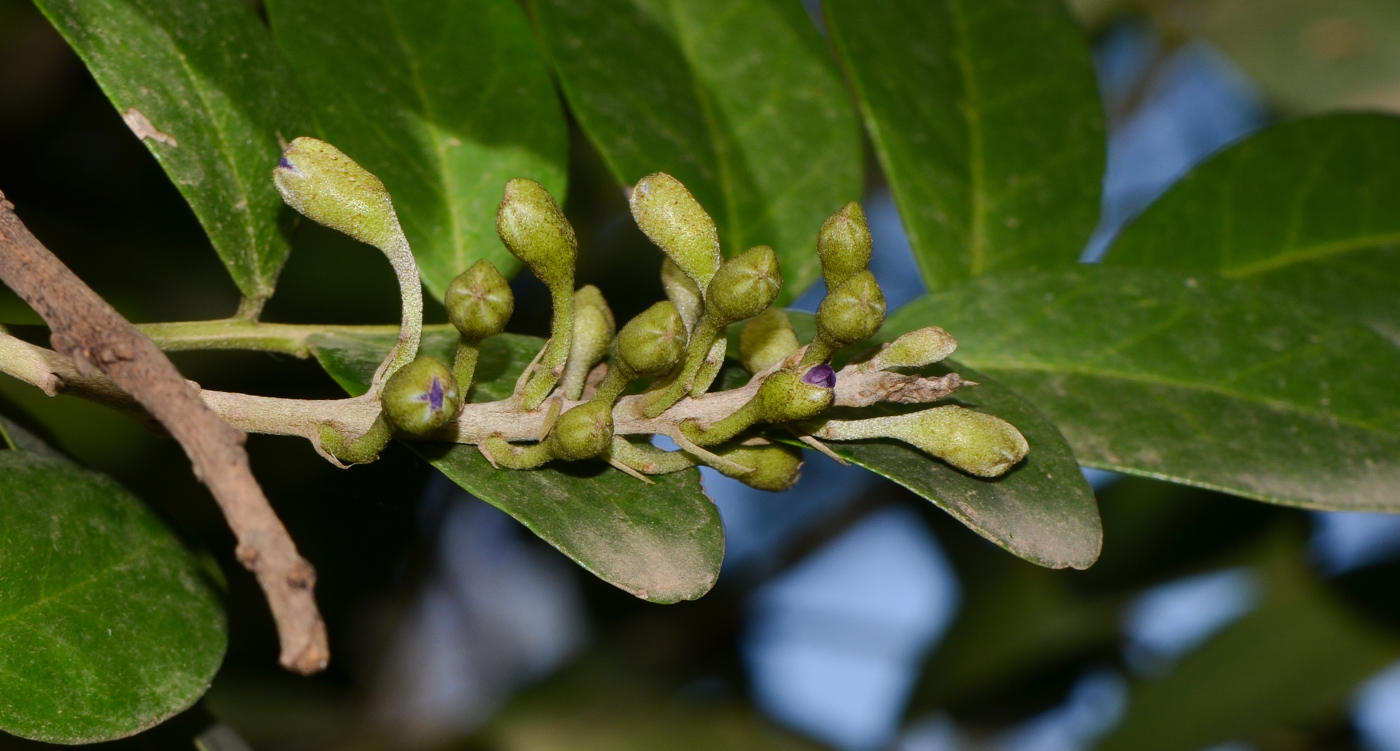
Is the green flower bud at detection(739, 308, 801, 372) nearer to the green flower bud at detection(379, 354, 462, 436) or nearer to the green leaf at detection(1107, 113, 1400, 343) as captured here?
the green flower bud at detection(379, 354, 462, 436)

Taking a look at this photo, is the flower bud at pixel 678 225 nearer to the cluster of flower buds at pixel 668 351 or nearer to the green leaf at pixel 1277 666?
the cluster of flower buds at pixel 668 351

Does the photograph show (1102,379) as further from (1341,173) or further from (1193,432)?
(1341,173)

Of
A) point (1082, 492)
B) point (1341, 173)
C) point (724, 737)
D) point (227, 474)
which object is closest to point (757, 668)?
point (724, 737)

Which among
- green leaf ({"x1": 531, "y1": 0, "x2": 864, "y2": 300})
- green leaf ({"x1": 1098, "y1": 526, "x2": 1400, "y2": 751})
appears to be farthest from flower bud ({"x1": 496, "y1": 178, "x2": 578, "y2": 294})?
Answer: green leaf ({"x1": 1098, "y1": 526, "x2": 1400, "y2": 751})

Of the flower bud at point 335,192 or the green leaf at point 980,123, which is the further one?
the green leaf at point 980,123

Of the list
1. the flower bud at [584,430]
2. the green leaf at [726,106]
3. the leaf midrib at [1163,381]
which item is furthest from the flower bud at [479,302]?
the leaf midrib at [1163,381]

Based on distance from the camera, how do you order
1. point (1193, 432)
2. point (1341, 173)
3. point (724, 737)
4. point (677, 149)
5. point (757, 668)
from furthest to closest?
point (757, 668), point (724, 737), point (1341, 173), point (677, 149), point (1193, 432)
